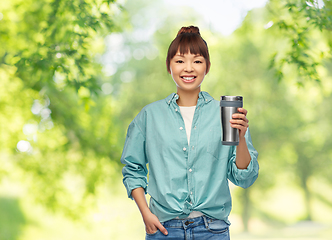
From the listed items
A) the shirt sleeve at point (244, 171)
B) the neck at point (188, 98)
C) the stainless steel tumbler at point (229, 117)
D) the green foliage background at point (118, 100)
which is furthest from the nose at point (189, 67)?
the green foliage background at point (118, 100)

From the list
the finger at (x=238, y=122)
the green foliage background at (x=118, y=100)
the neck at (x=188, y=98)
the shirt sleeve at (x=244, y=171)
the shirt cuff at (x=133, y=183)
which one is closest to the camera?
the finger at (x=238, y=122)

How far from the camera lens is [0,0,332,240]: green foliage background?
4402mm

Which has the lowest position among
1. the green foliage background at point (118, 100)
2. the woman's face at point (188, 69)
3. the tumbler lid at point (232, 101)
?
the tumbler lid at point (232, 101)

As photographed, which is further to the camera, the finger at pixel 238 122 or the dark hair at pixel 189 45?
the dark hair at pixel 189 45

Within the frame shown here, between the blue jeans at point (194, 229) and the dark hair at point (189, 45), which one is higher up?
the dark hair at point (189, 45)

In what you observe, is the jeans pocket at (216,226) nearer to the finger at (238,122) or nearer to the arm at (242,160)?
the arm at (242,160)

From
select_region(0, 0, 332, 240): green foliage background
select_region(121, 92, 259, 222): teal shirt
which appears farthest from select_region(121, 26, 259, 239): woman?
select_region(0, 0, 332, 240): green foliage background

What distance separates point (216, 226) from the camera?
151 cm

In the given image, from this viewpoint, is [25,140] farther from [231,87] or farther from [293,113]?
[293,113]

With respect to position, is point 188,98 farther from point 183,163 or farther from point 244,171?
point 244,171

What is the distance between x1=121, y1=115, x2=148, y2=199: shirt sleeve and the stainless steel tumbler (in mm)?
444

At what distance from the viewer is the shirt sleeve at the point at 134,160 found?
1624 millimetres

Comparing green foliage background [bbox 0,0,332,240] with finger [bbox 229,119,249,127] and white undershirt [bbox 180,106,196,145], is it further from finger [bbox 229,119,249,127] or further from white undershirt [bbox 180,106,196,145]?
finger [bbox 229,119,249,127]

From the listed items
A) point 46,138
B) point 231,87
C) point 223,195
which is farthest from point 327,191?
point 223,195
